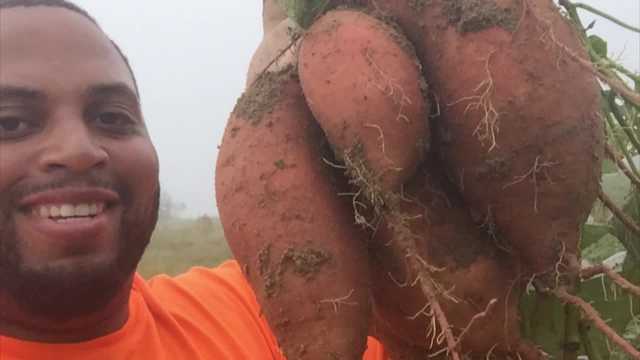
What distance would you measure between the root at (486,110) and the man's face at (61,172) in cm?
47

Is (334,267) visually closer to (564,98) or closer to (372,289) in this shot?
(372,289)

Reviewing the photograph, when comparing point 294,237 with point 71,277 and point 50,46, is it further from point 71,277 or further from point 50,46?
point 50,46

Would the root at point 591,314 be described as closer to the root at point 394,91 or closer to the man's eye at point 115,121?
the root at point 394,91

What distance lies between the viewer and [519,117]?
961 millimetres

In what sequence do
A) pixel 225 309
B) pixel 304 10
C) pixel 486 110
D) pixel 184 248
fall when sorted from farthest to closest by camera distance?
pixel 184 248 < pixel 225 309 < pixel 304 10 < pixel 486 110

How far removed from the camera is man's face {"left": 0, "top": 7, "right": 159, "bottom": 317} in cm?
103

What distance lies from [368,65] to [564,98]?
238 mm

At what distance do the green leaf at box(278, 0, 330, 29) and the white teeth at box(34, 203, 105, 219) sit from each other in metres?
0.36

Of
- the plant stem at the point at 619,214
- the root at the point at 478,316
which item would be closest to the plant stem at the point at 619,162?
the plant stem at the point at 619,214

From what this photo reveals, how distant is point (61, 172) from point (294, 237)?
12.4 inches

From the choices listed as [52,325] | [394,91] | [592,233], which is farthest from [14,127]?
[592,233]

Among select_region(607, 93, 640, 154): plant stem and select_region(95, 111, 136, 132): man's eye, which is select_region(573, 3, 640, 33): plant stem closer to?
select_region(607, 93, 640, 154): plant stem

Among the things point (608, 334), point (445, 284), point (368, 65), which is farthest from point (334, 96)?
point (608, 334)

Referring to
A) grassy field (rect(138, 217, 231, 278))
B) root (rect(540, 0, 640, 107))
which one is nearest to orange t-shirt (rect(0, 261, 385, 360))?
root (rect(540, 0, 640, 107))
